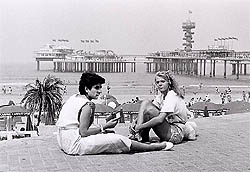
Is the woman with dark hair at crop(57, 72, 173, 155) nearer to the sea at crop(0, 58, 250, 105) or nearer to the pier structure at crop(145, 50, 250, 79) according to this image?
the sea at crop(0, 58, 250, 105)

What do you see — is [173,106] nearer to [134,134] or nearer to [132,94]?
[134,134]

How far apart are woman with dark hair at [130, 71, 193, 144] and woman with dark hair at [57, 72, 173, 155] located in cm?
29

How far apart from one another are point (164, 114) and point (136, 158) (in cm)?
56

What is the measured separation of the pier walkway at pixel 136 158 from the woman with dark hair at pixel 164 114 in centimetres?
21

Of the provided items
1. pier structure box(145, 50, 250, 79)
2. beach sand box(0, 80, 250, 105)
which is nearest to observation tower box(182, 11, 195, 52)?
pier structure box(145, 50, 250, 79)

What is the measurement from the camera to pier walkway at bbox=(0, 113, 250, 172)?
3920 millimetres

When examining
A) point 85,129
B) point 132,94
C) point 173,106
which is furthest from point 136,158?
point 132,94

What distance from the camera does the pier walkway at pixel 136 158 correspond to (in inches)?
154

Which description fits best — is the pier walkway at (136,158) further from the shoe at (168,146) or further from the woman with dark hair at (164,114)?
the woman with dark hair at (164,114)

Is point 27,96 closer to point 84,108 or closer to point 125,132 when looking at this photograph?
point 125,132

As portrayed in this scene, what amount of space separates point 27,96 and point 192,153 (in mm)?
9707

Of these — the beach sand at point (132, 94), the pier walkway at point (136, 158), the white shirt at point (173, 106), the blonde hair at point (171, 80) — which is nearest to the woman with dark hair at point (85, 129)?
the pier walkway at point (136, 158)

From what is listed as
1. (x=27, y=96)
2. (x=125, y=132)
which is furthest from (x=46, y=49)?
(x=125, y=132)

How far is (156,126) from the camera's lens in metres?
4.56
